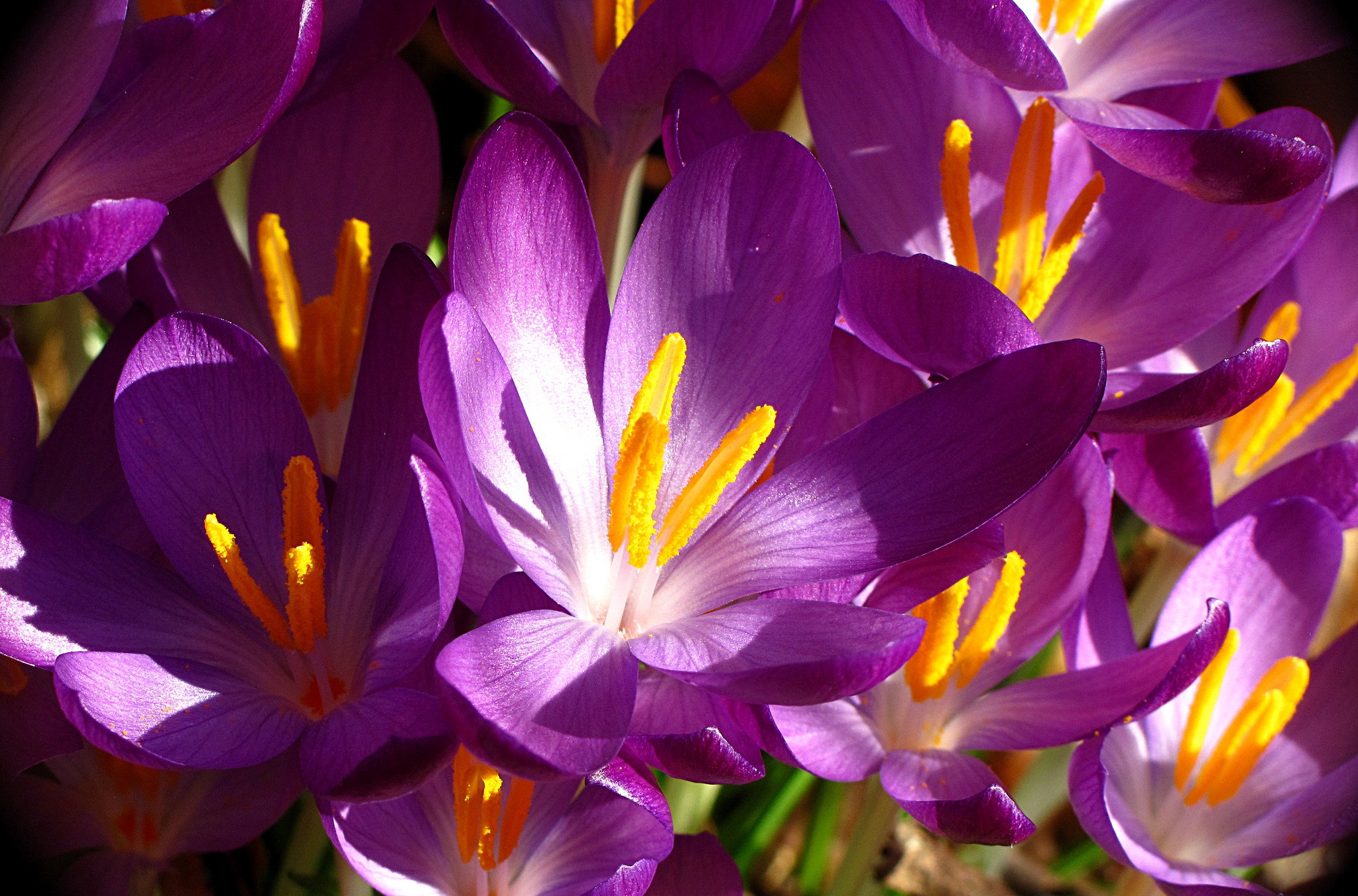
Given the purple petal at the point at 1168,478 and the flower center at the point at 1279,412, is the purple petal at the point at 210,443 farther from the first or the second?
the flower center at the point at 1279,412

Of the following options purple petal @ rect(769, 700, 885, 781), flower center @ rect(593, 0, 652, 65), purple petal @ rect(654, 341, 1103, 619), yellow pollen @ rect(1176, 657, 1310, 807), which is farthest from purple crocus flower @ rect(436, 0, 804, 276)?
yellow pollen @ rect(1176, 657, 1310, 807)

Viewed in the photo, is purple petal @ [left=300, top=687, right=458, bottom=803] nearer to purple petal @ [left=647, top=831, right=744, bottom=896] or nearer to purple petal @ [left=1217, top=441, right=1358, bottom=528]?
A: purple petal @ [left=647, top=831, right=744, bottom=896]

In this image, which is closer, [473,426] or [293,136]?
[473,426]

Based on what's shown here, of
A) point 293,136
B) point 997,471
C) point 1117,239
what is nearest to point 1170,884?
point 997,471

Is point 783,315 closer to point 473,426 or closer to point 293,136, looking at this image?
point 473,426

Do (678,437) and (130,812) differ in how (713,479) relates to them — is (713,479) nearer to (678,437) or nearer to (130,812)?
(678,437)
